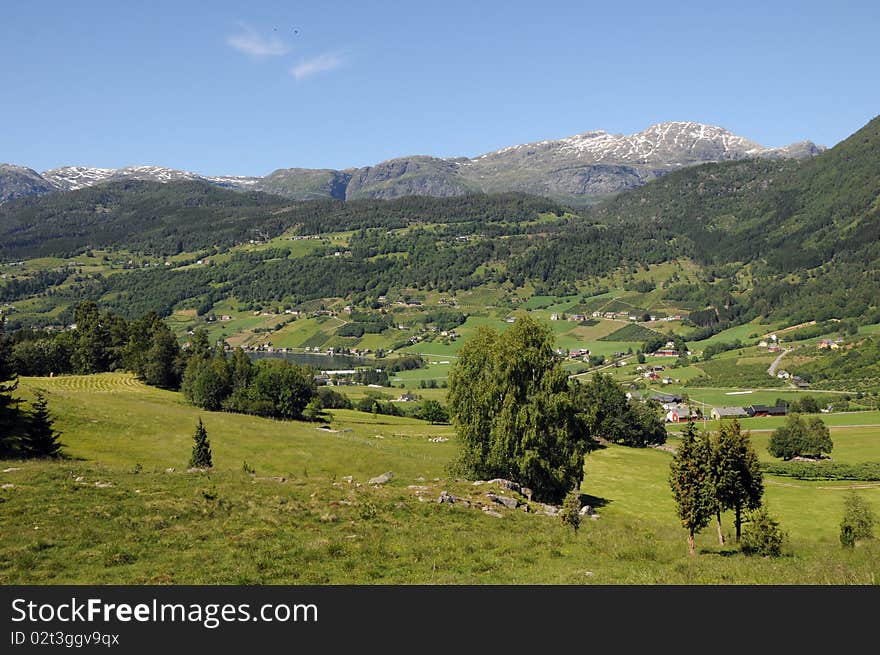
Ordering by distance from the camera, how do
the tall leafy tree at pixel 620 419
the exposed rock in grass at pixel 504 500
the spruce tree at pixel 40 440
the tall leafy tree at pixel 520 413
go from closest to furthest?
1. the exposed rock in grass at pixel 504 500
2. the spruce tree at pixel 40 440
3. the tall leafy tree at pixel 520 413
4. the tall leafy tree at pixel 620 419

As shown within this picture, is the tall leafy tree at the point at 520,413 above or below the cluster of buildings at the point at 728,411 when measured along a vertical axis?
above

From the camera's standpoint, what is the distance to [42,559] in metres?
18.7

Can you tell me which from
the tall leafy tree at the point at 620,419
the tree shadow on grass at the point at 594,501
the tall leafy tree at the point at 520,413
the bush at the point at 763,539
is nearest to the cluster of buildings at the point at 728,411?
the tall leafy tree at the point at 620,419

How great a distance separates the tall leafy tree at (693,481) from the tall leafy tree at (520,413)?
1478 cm

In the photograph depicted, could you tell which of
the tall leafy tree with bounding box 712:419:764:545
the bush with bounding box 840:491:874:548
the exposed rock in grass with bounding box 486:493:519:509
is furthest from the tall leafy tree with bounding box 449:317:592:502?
the bush with bounding box 840:491:874:548

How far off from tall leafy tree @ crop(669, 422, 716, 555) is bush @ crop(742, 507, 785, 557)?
165 centimetres

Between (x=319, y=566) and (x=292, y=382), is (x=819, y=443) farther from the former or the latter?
(x=319, y=566)

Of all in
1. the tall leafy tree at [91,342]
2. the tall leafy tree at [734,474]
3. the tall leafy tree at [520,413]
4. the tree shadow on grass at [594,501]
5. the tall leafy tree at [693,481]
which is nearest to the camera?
the tall leafy tree at [693,481]

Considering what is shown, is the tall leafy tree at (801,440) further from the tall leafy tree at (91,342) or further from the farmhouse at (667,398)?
the tall leafy tree at (91,342)

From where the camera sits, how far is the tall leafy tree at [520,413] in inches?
1699

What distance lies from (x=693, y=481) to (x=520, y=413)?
17.2m

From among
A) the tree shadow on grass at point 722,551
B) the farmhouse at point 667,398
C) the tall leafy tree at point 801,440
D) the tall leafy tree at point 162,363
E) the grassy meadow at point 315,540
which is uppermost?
the tall leafy tree at point 162,363

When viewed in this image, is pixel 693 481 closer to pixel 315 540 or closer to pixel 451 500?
pixel 451 500
